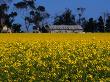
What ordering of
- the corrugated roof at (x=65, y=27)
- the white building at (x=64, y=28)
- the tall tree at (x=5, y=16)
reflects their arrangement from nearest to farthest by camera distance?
the tall tree at (x=5, y=16)
the white building at (x=64, y=28)
the corrugated roof at (x=65, y=27)

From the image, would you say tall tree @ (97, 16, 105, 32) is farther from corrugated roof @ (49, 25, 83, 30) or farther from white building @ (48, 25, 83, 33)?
corrugated roof @ (49, 25, 83, 30)

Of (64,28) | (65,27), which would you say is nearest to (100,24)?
(64,28)

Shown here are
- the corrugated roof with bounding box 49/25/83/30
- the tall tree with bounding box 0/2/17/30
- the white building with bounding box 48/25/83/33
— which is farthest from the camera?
the corrugated roof with bounding box 49/25/83/30

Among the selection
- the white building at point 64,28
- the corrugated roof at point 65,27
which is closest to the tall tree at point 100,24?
the white building at point 64,28

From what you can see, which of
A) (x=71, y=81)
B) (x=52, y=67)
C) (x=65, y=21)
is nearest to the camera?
(x=71, y=81)

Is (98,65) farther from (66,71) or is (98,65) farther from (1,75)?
(1,75)

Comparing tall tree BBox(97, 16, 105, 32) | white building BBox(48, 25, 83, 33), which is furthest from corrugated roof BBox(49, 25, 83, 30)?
tall tree BBox(97, 16, 105, 32)

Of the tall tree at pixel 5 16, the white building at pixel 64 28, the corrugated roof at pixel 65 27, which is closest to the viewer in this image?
the tall tree at pixel 5 16

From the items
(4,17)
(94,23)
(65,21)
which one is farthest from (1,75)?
(65,21)

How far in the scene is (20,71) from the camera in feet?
50.4

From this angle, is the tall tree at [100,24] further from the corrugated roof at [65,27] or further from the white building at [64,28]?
the corrugated roof at [65,27]

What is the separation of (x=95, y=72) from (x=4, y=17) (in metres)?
112

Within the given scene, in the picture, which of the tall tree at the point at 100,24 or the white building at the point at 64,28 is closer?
the tall tree at the point at 100,24

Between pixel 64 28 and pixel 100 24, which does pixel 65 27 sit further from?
Answer: pixel 100 24
